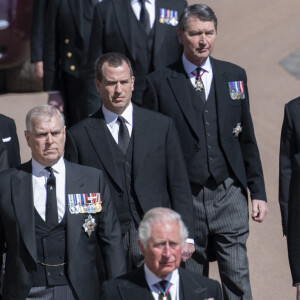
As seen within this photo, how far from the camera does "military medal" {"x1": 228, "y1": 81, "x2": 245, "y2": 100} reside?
23.4 ft

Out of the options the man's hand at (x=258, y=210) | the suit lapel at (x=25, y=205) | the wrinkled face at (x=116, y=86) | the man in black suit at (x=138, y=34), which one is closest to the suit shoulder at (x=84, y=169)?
the suit lapel at (x=25, y=205)

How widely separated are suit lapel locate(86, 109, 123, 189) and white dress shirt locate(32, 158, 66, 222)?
0.36 metres

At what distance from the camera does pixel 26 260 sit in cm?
621

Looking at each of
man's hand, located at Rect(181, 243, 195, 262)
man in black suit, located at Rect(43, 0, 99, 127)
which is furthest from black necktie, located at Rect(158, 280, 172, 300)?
man in black suit, located at Rect(43, 0, 99, 127)

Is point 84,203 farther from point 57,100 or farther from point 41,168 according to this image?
point 57,100

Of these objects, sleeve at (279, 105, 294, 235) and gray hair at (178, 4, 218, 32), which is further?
gray hair at (178, 4, 218, 32)

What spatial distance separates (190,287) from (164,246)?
0.25m

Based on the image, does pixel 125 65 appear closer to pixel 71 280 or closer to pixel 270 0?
pixel 71 280

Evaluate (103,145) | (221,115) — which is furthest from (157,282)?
(221,115)

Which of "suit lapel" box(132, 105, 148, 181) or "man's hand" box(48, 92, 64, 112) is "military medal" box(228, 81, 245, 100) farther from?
"man's hand" box(48, 92, 64, 112)

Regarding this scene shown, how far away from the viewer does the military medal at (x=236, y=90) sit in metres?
7.14

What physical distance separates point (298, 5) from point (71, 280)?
7804 mm

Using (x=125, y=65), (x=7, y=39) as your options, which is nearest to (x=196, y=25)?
(x=125, y=65)

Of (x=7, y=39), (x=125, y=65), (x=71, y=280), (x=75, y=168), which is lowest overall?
(x=71, y=280)
